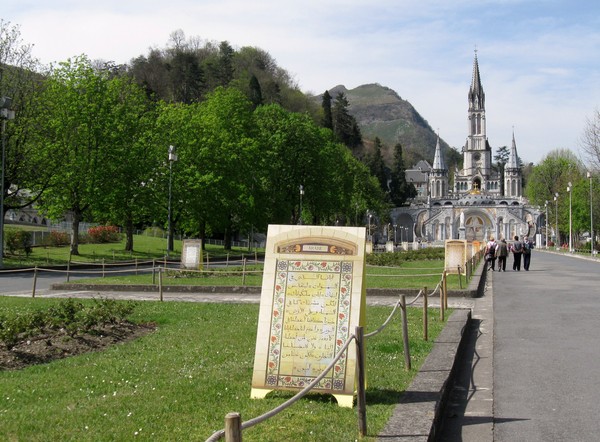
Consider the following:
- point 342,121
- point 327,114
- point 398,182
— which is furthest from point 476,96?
point 327,114

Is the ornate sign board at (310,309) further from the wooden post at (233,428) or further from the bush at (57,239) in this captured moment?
the bush at (57,239)

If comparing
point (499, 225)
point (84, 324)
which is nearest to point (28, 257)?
point (84, 324)

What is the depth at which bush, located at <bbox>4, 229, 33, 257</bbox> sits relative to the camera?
131 feet

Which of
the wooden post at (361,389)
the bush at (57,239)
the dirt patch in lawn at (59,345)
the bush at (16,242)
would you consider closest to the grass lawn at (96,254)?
the bush at (16,242)

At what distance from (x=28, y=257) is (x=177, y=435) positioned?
34872 millimetres


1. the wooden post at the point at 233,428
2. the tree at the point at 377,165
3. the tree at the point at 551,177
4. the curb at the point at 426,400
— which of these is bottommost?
the curb at the point at 426,400

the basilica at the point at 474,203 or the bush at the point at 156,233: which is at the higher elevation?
the basilica at the point at 474,203

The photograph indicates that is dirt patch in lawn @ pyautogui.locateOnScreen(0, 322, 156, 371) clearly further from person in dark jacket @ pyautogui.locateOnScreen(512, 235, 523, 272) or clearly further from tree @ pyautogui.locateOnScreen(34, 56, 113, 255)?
tree @ pyautogui.locateOnScreen(34, 56, 113, 255)

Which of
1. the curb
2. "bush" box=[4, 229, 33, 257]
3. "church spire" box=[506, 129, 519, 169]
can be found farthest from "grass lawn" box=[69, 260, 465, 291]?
"church spire" box=[506, 129, 519, 169]

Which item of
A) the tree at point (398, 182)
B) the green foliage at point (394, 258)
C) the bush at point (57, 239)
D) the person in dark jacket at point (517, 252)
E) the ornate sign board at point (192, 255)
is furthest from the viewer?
the tree at point (398, 182)

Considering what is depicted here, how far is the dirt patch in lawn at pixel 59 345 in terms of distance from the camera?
9820mm

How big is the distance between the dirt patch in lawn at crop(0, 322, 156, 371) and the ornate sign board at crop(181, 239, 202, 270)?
16921 millimetres

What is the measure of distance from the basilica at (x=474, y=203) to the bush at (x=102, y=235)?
323 feet

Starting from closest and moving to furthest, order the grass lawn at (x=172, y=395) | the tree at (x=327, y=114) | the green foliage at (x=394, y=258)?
the grass lawn at (x=172, y=395) < the green foliage at (x=394, y=258) < the tree at (x=327, y=114)
